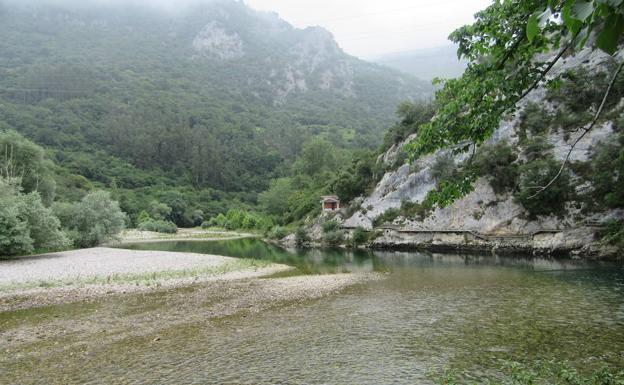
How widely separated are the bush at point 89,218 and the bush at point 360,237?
126ft

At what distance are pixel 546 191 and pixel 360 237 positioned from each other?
1071 inches

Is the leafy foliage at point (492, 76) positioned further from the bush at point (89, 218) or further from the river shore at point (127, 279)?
the bush at point (89, 218)

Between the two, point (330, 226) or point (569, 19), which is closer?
point (569, 19)

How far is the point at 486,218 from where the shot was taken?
55.3 meters

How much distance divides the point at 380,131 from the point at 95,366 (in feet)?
608

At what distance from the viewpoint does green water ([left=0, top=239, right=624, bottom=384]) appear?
12.7 metres

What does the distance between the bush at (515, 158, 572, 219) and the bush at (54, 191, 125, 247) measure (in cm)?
5890

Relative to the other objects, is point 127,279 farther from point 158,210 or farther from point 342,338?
point 158,210

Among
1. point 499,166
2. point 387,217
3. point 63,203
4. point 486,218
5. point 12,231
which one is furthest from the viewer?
point 387,217

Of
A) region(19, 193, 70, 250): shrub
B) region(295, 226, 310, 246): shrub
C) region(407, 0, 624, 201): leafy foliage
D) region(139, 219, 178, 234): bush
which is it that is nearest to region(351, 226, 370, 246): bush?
region(295, 226, 310, 246): shrub

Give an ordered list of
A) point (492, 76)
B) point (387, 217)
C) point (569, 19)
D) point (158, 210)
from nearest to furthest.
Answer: point (569, 19)
point (492, 76)
point (387, 217)
point (158, 210)

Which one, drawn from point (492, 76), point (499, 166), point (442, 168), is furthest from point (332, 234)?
point (492, 76)

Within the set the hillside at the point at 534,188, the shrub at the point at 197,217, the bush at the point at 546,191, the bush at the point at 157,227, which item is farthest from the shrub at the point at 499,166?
the shrub at the point at 197,217

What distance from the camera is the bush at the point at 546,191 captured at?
160 ft
